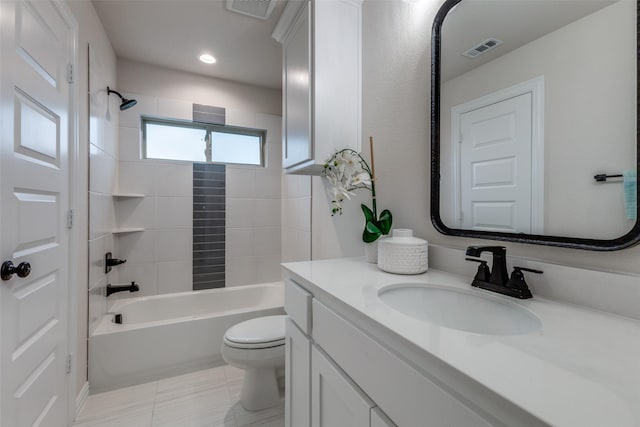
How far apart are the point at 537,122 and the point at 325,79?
0.96 metres

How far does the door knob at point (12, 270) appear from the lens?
3.05 feet

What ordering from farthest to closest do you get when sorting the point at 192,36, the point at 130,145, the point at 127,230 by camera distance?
→ the point at 130,145
the point at 127,230
the point at 192,36

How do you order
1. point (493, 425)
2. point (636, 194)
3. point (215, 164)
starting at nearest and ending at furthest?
point (493, 425) → point (636, 194) → point (215, 164)

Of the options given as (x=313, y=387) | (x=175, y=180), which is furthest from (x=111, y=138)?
(x=313, y=387)

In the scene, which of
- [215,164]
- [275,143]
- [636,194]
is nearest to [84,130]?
[215,164]

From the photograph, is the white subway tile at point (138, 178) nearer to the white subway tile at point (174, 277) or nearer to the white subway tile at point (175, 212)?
the white subway tile at point (175, 212)

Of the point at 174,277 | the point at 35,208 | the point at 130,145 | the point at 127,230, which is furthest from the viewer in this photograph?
the point at 174,277

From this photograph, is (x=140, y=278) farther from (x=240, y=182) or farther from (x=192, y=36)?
(x=192, y=36)

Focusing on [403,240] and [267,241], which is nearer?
[403,240]

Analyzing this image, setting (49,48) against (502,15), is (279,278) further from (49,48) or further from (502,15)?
(502,15)

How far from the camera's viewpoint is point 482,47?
0.91m

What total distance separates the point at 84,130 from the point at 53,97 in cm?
39

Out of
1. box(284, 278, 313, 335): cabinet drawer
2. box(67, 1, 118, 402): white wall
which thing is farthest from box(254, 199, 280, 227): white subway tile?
box(284, 278, 313, 335): cabinet drawer

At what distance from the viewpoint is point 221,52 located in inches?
88.9
